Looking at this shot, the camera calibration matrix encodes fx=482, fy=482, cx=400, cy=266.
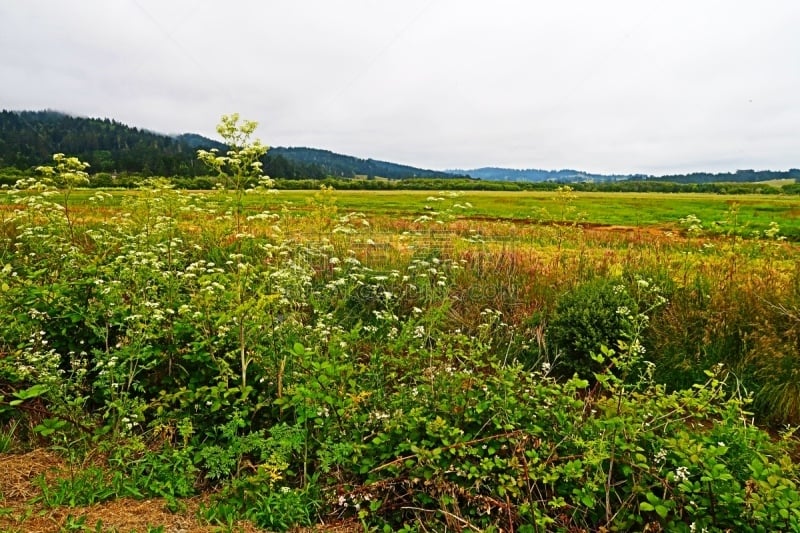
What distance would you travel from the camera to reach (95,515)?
10.1ft

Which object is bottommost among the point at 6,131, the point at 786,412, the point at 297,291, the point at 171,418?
the point at 786,412

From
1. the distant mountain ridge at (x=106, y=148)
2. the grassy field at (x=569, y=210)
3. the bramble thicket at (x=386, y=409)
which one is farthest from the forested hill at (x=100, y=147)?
the bramble thicket at (x=386, y=409)

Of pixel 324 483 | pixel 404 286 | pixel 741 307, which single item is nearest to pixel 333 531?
pixel 324 483

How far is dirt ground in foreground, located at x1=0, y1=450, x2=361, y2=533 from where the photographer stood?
2951 mm

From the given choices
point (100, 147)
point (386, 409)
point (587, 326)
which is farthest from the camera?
point (100, 147)

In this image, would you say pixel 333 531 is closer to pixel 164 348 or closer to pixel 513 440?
pixel 513 440

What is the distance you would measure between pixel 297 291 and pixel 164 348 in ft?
4.45

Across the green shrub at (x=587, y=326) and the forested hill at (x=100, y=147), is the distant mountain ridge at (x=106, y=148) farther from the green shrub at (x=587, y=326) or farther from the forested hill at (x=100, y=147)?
the green shrub at (x=587, y=326)

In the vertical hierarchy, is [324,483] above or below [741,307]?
below

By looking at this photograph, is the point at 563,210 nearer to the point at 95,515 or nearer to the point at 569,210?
the point at 569,210

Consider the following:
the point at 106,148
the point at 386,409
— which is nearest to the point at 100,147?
the point at 106,148

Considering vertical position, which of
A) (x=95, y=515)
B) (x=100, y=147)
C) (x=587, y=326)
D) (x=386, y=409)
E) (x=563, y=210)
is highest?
(x=100, y=147)

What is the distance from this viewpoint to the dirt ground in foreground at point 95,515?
2.95 metres

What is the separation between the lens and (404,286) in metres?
7.65
